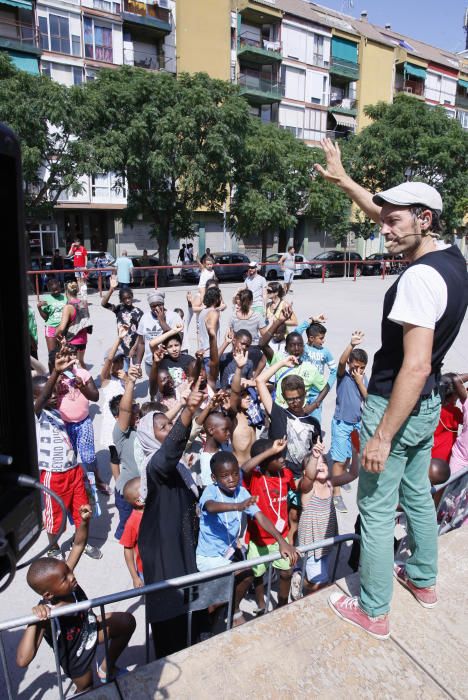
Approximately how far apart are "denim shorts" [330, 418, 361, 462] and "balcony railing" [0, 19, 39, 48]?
2631 centimetres

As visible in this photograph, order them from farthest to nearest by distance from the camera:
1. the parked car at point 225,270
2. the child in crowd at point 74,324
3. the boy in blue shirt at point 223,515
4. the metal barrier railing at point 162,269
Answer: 1. the parked car at point 225,270
2. the metal barrier railing at point 162,269
3. the child in crowd at point 74,324
4. the boy in blue shirt at point 223,515

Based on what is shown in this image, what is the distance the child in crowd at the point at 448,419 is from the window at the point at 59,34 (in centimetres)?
2848

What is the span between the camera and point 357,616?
7.91ft

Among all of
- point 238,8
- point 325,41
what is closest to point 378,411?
point 238,8

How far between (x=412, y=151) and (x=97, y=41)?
1813cm

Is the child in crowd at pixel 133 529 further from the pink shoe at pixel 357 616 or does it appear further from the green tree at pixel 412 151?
the green tree at pixel 412 151

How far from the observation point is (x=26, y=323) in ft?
4.10

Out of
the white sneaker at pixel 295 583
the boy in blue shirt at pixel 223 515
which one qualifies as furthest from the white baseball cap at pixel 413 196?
the white sneaker at pixel 295 583

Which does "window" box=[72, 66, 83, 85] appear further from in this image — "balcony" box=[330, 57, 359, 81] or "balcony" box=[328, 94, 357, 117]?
"balcony" box=[330, 57, 359, 81]

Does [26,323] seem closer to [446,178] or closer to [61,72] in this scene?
[61,72]

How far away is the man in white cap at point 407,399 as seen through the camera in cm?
202

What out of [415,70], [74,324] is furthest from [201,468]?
[415,70]

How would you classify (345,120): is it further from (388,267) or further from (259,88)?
(388,267)

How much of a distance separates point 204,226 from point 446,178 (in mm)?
14565
